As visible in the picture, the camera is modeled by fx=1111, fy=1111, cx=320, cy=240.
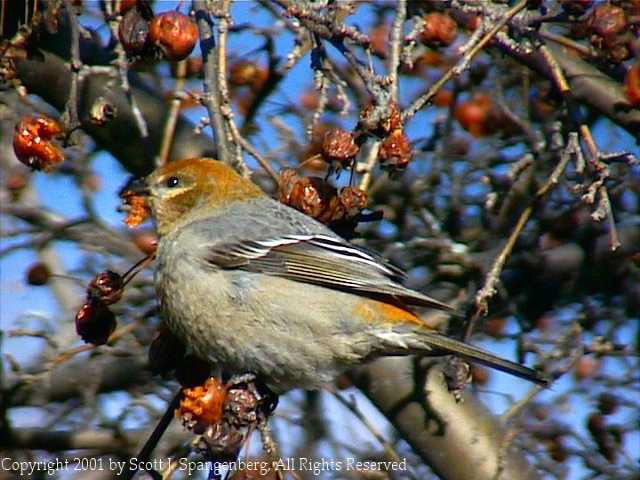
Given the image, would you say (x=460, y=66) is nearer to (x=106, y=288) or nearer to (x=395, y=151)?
(x=395, y=151)

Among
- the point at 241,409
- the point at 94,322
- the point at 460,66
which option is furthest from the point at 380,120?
the point at 94,322

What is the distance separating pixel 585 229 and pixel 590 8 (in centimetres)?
160

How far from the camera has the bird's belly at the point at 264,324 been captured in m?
3.81

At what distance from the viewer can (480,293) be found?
3.61 m

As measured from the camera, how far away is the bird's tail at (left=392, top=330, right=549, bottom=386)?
3.59m

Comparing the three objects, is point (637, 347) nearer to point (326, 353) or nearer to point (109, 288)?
point (326, 353)

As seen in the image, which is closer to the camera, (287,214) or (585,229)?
(287,214)

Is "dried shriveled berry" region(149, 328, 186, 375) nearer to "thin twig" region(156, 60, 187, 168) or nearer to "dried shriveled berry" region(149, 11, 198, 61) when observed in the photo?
"dried shriveled berry" region(149, 11, 198, 61)

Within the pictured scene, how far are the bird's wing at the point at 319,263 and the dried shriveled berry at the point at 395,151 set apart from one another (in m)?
0.58

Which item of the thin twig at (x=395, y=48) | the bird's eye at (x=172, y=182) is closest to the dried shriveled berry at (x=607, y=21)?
the thin twig at (x=395, y=48)

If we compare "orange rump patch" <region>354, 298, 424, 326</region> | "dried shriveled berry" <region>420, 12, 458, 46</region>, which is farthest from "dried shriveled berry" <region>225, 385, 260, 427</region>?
"dried shriveled berry" <region>420, 12, 458, 46</region>

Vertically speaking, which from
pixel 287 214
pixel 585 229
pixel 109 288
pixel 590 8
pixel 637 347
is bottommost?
pixel 109 288

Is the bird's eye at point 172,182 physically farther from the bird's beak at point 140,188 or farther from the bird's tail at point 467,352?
the bird's tail at point 467,352

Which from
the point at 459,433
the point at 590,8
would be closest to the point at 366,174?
the point at 590,8
